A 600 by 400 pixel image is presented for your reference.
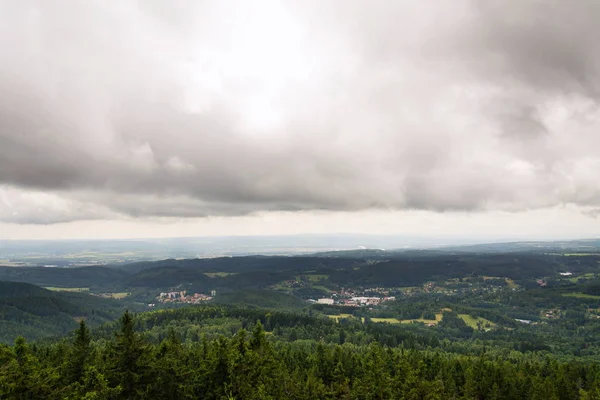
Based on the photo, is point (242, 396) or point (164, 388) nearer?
point (242, 396)

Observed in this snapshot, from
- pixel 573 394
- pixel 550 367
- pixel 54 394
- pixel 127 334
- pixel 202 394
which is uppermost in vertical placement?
pixel 127 334

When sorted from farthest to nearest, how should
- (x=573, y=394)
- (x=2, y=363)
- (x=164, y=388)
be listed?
(x=573, y=394), (x=164, y=388), (x=2, y=363)

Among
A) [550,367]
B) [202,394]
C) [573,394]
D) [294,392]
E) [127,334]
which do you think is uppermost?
[127,334]

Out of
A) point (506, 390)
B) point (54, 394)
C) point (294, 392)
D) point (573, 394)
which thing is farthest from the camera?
point (506, 390)

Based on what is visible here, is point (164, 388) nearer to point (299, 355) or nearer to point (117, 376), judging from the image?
point (117, 376)

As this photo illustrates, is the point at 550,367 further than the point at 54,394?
Yes

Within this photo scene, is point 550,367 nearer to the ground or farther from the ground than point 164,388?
nearer to the ground

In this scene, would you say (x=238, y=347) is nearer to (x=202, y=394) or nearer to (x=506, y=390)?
(x=202, y=394)

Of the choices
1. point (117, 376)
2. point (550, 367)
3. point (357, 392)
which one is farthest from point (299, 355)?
point (117, 376)

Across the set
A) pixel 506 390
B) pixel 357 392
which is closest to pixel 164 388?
pixel 357 392
